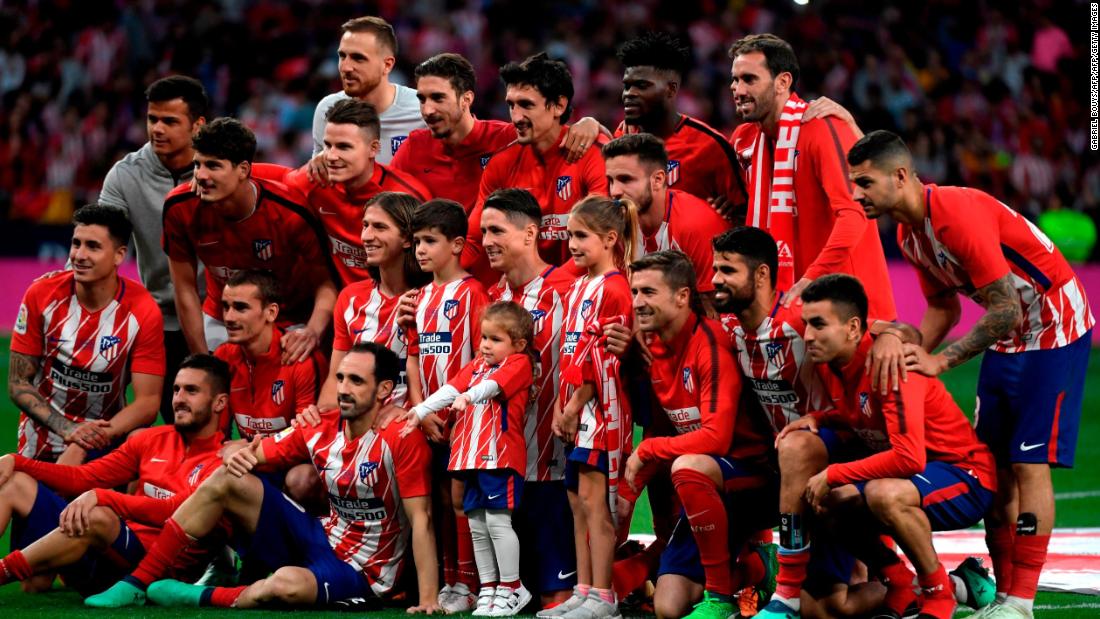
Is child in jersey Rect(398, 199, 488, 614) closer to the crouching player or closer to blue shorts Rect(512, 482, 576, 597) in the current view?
the crouching player

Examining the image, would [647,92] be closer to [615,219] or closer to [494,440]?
[615,219]

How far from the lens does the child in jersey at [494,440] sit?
21.7 ft

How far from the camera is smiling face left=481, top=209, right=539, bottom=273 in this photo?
6906mm

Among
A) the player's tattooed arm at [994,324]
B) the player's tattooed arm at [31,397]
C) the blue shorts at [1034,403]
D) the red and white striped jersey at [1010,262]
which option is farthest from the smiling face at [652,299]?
the player's tattooed arm at [31,397]

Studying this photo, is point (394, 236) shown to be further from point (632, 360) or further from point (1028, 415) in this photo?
point (1028, 415)

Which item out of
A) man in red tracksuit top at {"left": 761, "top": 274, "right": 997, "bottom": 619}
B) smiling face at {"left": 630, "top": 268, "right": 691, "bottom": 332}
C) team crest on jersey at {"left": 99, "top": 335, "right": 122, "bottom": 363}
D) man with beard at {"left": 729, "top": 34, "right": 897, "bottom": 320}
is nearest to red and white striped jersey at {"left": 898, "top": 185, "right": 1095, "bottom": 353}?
man with beard at {"left": 729, "top": 34, "right": 897, "bottom": 320}

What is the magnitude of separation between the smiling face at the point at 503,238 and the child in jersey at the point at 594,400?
243 mm

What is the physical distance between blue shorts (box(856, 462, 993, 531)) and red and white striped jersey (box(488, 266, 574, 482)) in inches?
60.1

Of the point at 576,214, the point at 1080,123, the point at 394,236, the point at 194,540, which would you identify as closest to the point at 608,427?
the point at 576,214

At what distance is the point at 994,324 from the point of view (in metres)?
6.19

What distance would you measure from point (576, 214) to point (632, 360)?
27.9 inches

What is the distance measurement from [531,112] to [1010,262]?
93.4 inches

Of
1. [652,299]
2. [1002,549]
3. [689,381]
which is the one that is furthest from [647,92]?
[1002,549]

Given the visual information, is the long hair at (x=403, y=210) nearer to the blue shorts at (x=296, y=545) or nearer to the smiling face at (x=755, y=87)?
the blue shorts at (x=296, y=545)
